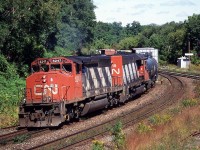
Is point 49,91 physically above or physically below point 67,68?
below

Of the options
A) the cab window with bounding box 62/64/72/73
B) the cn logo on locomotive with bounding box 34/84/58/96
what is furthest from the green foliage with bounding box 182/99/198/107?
the cn logo on locomotive with bounding box 34/84/58/96

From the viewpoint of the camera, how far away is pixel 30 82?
67.6 ft

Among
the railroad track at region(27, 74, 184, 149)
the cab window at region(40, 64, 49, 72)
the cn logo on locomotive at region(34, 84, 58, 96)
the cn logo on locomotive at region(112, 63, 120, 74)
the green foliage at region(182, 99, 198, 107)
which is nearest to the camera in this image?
the railroad track at region(27, 74, 184, 149)

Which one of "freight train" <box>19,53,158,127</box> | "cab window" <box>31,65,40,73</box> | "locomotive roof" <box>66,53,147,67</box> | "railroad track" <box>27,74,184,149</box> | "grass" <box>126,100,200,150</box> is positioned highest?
"locomotive roof" <box>66,53,147,67</box>

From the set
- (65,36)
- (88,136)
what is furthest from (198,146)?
(65,36)

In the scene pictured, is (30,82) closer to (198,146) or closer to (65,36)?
(198,146)

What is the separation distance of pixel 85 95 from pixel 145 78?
1469 centimetres

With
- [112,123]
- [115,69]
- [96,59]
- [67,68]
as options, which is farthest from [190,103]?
[67,68]

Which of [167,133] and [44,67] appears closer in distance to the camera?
[167,133]

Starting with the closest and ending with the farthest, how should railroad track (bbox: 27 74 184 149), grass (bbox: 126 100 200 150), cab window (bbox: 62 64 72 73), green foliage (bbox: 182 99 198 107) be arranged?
1. grass (bbox: 126 100 200 150)
2. railroad track (bbox: 27 74 184 149)
3. cab window (bbox: 62 64 72 73)
4. green foliage (bbox: 182 99 198 107)

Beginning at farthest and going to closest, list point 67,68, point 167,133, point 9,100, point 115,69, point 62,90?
point 115,69, point 9,100, point 67,68, point 62,90, point 167,133

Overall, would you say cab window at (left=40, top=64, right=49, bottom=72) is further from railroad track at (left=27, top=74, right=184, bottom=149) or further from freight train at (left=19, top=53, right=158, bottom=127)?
railroad track at (left=27, top=74, right=184, bottom=149)

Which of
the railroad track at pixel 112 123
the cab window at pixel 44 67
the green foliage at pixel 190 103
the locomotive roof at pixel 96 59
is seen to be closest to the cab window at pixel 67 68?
the locomotive roof at pixel 96 59

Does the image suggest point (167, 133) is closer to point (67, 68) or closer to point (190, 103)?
point (67, 68)
